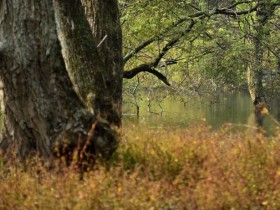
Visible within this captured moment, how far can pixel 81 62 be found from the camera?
6.98 m

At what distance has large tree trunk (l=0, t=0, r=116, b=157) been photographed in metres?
5.60

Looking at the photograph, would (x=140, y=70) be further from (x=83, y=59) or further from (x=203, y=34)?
(x=83, y=59)

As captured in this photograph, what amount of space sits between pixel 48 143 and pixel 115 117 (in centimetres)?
192

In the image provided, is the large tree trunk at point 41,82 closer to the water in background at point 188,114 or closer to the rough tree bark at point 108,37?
the rough tree bark at point 108,37

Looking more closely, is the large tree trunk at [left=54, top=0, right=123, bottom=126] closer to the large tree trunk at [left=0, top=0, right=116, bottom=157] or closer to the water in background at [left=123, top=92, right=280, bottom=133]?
the large tree trunk at [left=0, top=0, right=116, bottom=157]

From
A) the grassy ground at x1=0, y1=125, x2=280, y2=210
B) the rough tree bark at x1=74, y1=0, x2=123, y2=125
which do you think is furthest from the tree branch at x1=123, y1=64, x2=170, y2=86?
the grassy ground at x1=0, y1=125, x2=280, y2=210

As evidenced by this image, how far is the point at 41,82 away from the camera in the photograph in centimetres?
569

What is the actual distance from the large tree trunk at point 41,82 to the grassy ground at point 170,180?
1.49 feet

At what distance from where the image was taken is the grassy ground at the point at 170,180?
13.9 ft

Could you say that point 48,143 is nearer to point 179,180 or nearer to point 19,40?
point 19,40

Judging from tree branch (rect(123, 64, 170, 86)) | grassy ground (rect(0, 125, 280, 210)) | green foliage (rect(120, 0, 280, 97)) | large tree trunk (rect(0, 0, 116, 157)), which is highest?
green foliage (rect(120, 0, 280, 97))

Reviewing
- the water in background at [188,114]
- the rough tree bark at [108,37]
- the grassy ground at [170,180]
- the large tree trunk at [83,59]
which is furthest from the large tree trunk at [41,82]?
the water in background at [188,114]

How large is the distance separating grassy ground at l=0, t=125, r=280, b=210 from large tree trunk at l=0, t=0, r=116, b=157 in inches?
17.9

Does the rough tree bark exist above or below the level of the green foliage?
below
